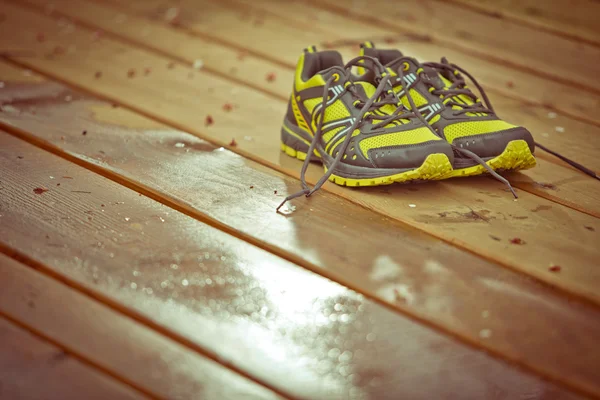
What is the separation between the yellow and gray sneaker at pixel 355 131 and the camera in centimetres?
106

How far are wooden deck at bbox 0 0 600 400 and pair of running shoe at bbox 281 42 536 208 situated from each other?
0.14 feet

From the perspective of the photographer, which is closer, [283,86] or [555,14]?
[283,86]

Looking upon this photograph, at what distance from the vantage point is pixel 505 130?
109cm

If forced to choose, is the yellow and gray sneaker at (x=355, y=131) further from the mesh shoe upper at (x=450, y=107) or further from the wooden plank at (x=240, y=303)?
the wooden plank at (x=240, y=303)

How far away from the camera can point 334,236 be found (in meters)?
0.96

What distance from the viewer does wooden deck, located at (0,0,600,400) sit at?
28.2 inches

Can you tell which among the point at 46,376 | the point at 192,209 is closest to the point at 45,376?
the point at 46,376

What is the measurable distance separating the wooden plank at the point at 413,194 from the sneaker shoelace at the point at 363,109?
0.06 meters

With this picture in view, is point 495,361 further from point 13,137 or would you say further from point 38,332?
point 13,137

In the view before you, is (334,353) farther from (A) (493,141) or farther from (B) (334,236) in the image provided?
(A) (493,141)

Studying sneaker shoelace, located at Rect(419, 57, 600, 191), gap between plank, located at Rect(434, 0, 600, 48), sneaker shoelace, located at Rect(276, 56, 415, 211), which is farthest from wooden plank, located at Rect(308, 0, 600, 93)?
sneaker shoelace, located at Rect(276, 56, 415, 211)

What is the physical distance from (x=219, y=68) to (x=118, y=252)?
0.83 m

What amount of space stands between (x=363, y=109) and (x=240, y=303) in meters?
0.46

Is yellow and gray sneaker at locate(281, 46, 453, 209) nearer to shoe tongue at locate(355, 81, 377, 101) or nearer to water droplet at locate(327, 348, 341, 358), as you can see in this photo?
shoe tongue at locate(355, 81, 377, 101)
